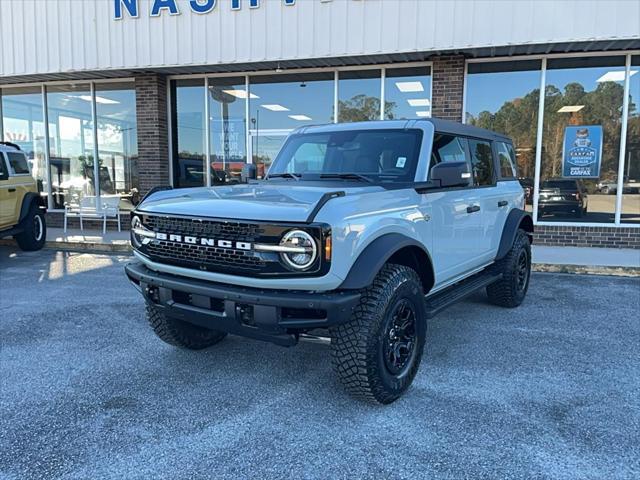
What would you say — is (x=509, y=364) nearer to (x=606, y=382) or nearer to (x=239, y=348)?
(x=606, y=382)

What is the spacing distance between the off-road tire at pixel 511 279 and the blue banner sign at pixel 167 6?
253 inches

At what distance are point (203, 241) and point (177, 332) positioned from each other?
120cm

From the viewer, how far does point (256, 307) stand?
290cm

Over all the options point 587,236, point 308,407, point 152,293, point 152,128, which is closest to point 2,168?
point 152,128

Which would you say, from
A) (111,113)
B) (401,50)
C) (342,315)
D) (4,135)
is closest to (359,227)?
(342,315)

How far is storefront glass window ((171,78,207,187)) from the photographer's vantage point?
38.4ft

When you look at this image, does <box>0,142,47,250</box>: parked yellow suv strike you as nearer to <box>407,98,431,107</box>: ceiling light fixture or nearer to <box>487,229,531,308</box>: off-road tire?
<box>407,98,431,107</box>: ceiling light fixture

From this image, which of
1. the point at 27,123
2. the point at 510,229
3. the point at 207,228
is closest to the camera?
the point at 207,228

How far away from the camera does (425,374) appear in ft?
12.6

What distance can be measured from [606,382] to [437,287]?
1.38m

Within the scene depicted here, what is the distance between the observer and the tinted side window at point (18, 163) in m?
9.00

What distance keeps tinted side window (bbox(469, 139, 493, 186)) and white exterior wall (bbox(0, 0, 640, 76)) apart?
173 inches

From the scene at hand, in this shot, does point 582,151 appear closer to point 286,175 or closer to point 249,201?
point 286,175

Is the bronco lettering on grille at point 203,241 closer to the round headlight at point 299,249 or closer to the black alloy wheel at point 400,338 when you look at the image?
the round headlight at point 299,249
